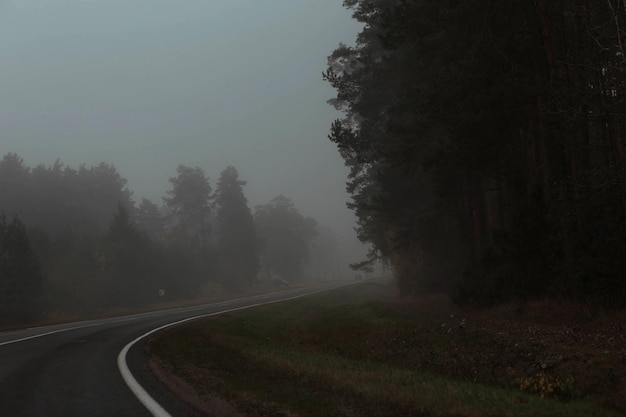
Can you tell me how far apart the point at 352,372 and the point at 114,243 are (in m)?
48.9

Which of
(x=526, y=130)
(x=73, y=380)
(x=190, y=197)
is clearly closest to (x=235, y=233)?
(x=190, y=197)

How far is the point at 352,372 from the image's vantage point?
34.1 ft

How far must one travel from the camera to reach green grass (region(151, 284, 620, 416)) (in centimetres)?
729

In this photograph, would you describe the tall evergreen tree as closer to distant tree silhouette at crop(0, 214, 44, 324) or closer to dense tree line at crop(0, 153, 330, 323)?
dense tree line at crop(0, 153, 330, 323)

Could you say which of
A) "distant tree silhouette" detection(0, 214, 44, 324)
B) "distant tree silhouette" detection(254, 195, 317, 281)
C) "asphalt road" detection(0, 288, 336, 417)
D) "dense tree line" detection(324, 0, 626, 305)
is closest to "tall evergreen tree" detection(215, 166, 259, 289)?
"distant tree silhouette" detection(254, 195, 317, 281)

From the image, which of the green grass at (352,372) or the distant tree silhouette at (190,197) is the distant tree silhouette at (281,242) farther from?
the green grass at (352,372)

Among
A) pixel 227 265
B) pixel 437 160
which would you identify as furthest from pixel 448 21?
pixel 227 265

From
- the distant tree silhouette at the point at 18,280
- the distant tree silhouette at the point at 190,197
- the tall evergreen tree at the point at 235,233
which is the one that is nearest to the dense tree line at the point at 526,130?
the distant tree silhouette at the point at 18,280

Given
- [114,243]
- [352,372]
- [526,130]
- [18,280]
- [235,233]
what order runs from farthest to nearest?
[235,233] < [114,243] < [18,280] < [526,130] < [352,372]

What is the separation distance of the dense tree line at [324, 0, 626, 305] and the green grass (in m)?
4.24

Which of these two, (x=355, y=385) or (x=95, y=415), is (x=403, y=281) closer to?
(x=355, y=385)

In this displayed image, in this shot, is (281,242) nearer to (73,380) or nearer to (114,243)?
(114,243)

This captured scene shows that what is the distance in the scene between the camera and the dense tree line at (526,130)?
1505 centimetres

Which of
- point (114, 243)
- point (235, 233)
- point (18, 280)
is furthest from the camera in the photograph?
point (235, 233)
